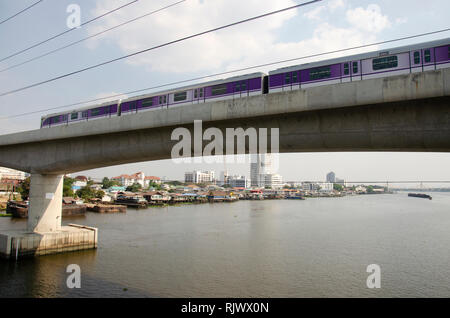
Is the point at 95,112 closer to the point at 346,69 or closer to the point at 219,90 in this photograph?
the point at 219,90

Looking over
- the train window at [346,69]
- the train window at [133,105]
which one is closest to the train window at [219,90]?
the train window at [346,69]

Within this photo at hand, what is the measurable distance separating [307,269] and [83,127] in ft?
47.5

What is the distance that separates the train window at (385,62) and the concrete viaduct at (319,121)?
4.03m

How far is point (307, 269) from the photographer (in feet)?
55.4

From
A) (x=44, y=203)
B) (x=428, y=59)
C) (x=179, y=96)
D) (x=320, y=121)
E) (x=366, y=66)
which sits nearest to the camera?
(x=320, y=121)

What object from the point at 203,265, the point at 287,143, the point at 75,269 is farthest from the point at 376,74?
the point at 75,269

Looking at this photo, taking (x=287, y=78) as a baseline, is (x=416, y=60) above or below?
below

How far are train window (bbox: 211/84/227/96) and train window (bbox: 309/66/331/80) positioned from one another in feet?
13.6

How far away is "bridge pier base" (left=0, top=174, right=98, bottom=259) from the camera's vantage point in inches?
684

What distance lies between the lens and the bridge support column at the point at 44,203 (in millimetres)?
18609

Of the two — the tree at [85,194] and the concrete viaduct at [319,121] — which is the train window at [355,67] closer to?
the concrete viaduct at [319,121]

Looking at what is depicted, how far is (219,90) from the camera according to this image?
14.8 meters

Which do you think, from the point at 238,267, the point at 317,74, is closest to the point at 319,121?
the point at 317,74

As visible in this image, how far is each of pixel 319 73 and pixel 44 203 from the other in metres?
18.2
